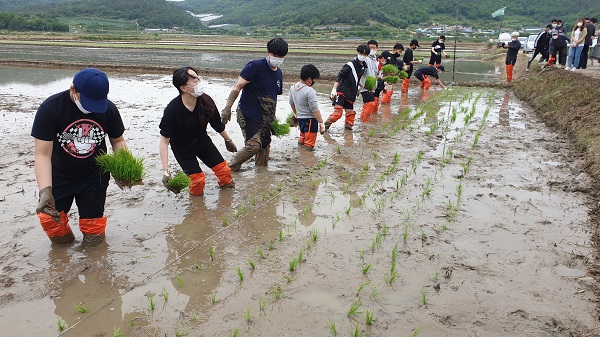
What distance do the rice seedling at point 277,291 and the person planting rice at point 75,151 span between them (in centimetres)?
155

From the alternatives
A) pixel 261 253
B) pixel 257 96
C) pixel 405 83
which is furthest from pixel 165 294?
pixel 405 83

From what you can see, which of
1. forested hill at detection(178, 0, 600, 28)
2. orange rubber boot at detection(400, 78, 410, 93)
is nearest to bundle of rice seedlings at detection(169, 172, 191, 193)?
orange rubber boot at detection(400, 78, 410, 93)

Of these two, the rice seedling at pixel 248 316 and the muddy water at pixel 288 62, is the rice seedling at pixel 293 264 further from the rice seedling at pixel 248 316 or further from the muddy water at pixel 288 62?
the muddy water at pixel 288 62

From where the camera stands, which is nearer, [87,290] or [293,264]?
[87,290]

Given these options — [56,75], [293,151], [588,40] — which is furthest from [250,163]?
[56,75]

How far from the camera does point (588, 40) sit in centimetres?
1249

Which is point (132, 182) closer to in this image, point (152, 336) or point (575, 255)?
point (152, 336)

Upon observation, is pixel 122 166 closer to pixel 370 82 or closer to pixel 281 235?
pixel 281 235

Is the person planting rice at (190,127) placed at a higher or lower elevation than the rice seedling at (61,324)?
higher

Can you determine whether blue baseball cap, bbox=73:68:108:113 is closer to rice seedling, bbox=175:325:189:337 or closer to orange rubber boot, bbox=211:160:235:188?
rice seedling, bbox=175:325:189:337

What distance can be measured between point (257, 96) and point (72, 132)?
252cm

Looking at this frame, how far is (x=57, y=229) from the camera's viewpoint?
356cm

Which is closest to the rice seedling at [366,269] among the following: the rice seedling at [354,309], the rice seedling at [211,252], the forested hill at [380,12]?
the rice seedling at [354,309]

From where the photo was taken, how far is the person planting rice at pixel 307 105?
626 centimetres
